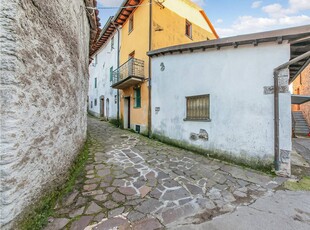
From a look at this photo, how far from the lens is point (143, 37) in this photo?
9.04m

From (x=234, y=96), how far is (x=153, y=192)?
3715 mm

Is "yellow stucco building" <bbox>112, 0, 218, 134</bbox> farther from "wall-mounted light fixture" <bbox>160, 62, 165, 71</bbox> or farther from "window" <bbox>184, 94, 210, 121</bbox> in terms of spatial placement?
"window" <bbox>184, 94, 210, 121</bbox>

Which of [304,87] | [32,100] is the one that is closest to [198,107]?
[32,100]

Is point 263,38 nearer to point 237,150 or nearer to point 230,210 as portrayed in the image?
point 237,150

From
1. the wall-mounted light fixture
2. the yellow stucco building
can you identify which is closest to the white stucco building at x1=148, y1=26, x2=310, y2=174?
the wall-mounted light fixture

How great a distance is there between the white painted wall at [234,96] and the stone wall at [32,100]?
14.2ft

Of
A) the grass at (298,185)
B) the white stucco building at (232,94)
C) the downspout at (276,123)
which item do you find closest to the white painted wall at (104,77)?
the white stucco building at (232,94)

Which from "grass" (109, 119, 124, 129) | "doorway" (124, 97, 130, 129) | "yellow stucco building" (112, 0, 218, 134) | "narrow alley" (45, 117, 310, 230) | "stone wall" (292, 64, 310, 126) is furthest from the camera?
"stone wall" (292, 64, 310, 126)

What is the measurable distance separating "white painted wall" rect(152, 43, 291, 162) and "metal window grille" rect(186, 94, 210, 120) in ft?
0.55

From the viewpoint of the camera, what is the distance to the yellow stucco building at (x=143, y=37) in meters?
8.62

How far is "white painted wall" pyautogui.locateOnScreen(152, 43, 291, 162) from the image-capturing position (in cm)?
444

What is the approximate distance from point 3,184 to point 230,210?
3.28m

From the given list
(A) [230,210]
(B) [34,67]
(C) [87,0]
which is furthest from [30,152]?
(C) [87,0]

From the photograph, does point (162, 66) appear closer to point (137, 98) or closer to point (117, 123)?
point (137, 98)
